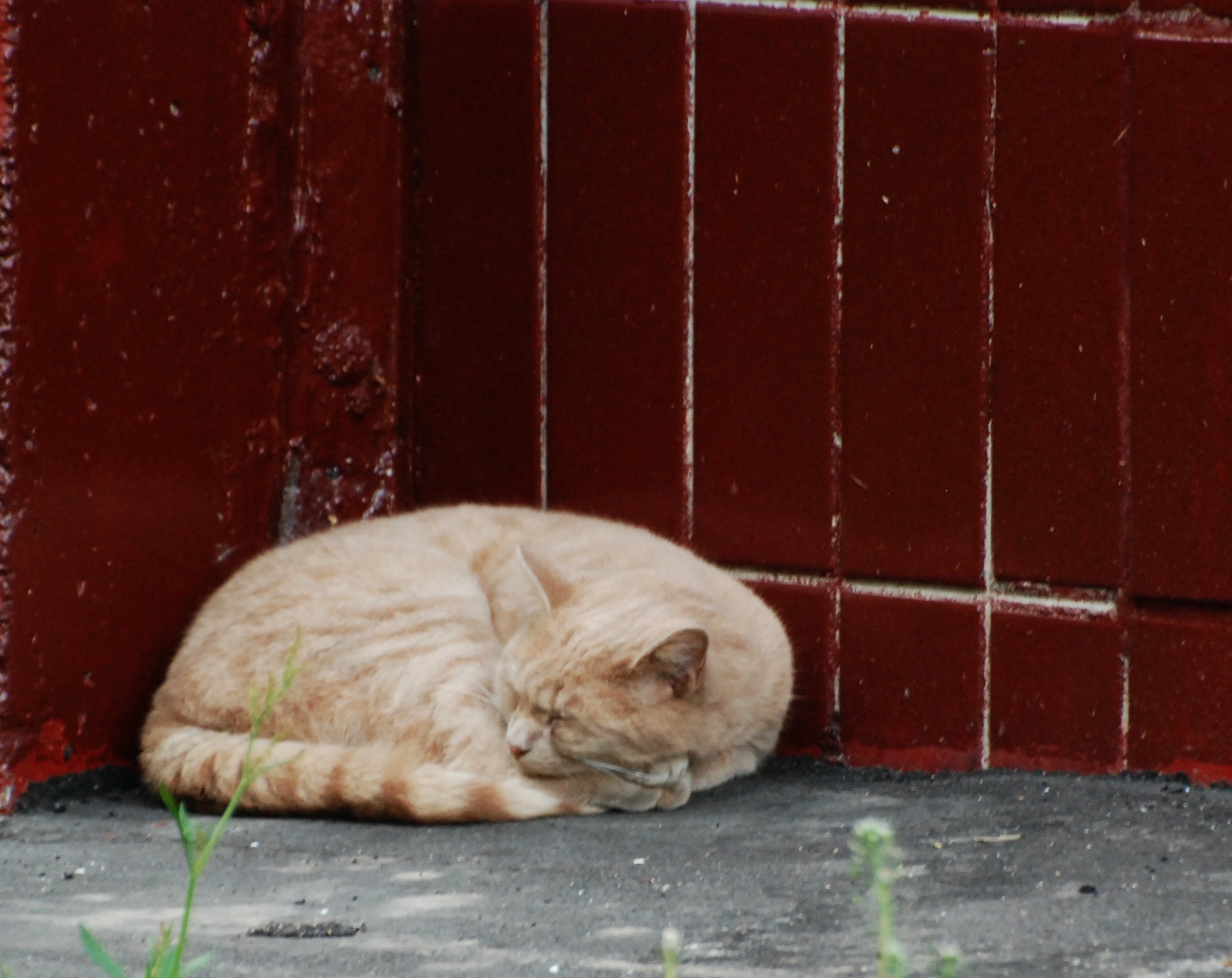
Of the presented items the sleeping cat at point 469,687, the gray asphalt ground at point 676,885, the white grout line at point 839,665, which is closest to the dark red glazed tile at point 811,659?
the white grout line at point 839,665

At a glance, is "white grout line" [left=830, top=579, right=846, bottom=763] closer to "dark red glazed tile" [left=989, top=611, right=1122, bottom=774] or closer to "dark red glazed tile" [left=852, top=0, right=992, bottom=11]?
"dark red glazed tile" [left=989, top=611, right=1122, bottom=774]

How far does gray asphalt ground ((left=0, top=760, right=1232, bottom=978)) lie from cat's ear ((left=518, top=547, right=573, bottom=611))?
0.43 metres

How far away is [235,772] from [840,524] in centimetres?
129

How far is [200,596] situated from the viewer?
3338 millimetres

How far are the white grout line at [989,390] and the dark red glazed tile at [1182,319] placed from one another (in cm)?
27

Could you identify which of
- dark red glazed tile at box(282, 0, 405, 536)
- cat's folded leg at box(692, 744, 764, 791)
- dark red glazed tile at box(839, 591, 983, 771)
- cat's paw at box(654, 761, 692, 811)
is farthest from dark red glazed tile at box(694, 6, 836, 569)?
dark red glazed tile at box(282, 0, 405, 536)

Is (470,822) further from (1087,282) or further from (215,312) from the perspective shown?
(1087,282)

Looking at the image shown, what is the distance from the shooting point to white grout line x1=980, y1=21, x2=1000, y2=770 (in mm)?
3086

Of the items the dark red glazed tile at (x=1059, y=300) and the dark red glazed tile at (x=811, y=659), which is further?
the dark red glazed tile at (x=811, y=659)

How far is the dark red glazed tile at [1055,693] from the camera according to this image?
308 centimetres

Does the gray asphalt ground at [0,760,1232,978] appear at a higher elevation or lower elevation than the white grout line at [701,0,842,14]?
lower

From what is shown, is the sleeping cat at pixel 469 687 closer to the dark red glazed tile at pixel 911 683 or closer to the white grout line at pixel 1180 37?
the dark red glazed tile at pixel 911 683

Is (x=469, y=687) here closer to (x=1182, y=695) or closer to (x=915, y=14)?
(x=1182, y=695)

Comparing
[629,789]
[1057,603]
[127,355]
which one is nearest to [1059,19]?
[1057,603]
